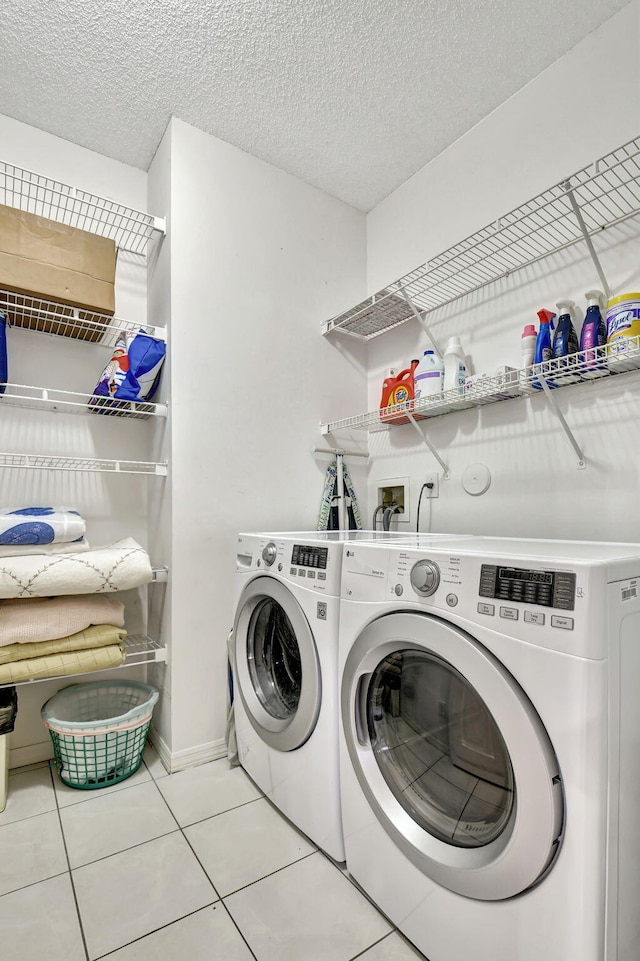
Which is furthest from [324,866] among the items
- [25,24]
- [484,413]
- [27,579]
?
[25,24]

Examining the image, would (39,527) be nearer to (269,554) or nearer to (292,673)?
(269,554)

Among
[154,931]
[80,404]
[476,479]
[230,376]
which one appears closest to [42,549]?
[80,404]

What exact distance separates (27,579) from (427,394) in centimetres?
160

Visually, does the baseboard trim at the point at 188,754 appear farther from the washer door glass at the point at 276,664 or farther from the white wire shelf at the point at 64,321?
the white wire shelf at the point at 64,321

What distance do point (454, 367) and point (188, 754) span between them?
6.06 ft

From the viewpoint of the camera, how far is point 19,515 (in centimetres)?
167

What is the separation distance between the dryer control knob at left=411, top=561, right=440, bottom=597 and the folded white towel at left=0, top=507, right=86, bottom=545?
127 cm

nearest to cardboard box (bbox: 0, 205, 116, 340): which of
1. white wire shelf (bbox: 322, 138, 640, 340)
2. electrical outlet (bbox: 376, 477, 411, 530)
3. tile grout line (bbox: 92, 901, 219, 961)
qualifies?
white wire shelf (bbox: 322, 138, 640, 340)

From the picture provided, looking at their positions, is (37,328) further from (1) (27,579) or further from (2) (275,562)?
(2) (275,562)

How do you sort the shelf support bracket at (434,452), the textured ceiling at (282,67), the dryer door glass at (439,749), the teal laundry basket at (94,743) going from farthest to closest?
the shelf support bracket at (434,452)
the teal laundry basket at (94,743)
the textured ceiling at (282,67)
the dryer door glass at (439,749)

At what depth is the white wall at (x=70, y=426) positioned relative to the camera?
1.92 metres

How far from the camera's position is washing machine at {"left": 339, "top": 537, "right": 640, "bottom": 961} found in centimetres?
78

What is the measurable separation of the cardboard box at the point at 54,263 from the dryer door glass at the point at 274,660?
4.41 feet

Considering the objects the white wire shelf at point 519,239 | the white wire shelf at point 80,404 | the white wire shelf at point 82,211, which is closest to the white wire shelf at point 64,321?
the white wire shelf at point 80,404
